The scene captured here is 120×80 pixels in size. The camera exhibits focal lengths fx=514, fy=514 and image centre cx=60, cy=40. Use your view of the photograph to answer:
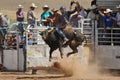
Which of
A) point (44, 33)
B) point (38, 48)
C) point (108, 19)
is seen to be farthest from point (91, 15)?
point (38, 48)

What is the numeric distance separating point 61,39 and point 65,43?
38cm

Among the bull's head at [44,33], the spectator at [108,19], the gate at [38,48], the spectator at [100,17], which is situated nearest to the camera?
the bull's head at [44,33]

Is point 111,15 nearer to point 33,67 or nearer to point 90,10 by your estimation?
point 90,10

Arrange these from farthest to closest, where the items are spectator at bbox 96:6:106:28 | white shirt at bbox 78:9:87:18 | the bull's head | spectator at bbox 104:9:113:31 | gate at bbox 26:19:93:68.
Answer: white shirt at bbox 78:9:87:18
gate at bbox 26:19:93:68
spectator at bbox 96:6:106:28
spectator at bbox 104:9:113:31
the bull's head

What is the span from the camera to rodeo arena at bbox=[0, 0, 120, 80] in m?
18.8

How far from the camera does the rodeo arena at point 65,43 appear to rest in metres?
18.8

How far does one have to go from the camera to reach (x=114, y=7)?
19.7 m

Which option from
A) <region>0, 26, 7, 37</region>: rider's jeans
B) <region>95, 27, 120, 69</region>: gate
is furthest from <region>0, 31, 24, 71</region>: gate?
<region>95, 27, 120, 69</region>: gate

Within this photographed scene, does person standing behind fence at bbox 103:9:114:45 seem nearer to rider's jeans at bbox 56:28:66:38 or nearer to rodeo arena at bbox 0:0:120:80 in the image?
rodeo arena at bbox 0:0:120:80

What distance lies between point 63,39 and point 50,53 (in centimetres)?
72

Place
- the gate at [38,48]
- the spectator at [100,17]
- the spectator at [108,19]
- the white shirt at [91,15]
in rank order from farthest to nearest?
the gate at [38,48], the white shirt at [91,15], the spectator at [100,17], the spectator at [108,19]

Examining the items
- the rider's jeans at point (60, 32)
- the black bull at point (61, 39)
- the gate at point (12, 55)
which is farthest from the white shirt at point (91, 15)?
the gate at point (12, 55)

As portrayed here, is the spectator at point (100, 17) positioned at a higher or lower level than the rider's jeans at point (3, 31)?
higher

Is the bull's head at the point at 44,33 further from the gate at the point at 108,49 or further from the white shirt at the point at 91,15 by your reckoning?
the gate at the point at 108,49
